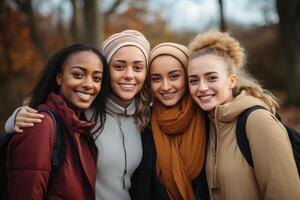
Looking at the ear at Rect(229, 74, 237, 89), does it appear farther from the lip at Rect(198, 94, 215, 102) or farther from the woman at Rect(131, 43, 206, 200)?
the woman at Rect(131, 43, 206, 200)

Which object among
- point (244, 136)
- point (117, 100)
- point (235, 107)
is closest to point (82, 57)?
point (117, 100)

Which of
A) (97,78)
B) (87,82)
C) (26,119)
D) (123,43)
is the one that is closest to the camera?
(26,119)

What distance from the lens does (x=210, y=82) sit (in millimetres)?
3482

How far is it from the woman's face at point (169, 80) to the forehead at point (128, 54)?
0.21 meters

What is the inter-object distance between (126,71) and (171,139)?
852 mm

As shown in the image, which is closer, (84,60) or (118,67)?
(84,60)

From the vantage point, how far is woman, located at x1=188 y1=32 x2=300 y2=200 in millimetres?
2883

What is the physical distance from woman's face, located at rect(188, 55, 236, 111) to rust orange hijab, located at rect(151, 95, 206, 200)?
0.24m

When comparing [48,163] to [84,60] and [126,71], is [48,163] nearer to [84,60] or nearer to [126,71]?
[84,60]

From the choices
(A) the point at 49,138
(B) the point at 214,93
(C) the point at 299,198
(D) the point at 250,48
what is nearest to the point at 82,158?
(A) the point at 49,138

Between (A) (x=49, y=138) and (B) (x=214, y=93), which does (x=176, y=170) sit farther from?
(A) (x=49, y=138)

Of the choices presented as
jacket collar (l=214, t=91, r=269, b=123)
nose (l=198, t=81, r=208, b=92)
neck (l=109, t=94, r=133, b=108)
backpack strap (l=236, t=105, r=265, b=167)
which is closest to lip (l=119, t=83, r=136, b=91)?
neck (l=109, t=94, r=133, b=108)

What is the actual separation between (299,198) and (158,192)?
132 centimetres

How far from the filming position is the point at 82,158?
301 cm
